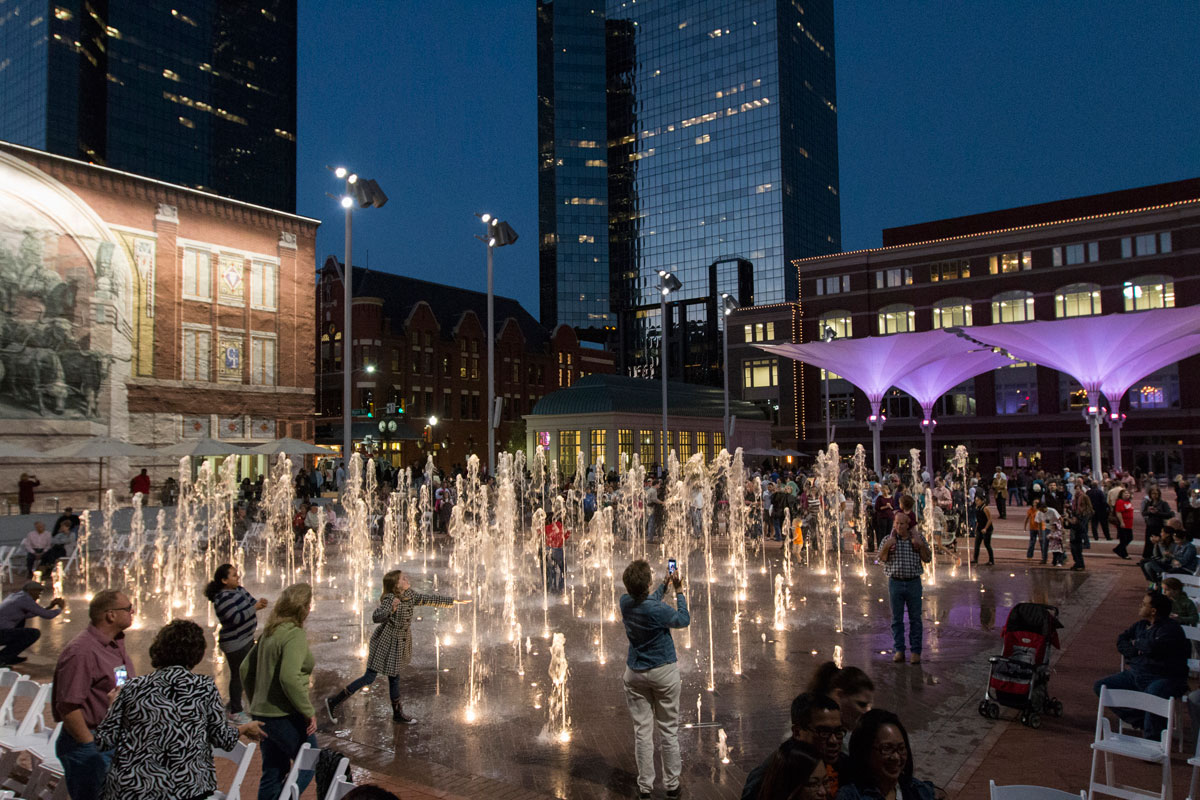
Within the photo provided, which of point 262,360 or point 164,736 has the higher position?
point 262,360

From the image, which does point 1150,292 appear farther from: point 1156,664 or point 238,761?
point 238,761

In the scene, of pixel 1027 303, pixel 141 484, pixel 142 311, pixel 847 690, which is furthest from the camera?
pixel 1027 303

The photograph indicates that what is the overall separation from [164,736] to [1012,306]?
6176 centimetres

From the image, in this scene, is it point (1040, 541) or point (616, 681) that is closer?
point (616, 681)

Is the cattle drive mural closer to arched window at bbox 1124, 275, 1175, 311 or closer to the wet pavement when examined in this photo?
the wet pavement

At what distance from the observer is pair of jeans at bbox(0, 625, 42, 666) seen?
8352 millimetres

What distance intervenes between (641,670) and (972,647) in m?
6.32

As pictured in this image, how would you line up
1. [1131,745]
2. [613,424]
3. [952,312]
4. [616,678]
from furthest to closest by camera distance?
[952,312] < [613,424] < [616,678] < [1131,745]

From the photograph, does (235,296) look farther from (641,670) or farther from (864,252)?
(864,252)

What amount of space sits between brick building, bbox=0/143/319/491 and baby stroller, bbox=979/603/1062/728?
108 feet

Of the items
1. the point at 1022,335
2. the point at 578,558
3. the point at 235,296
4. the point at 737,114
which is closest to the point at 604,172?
the point at 737,114

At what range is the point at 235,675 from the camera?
23.8ft

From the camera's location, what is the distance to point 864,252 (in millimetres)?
61062

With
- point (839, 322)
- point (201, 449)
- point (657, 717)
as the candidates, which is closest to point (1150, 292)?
point (839, 322)
